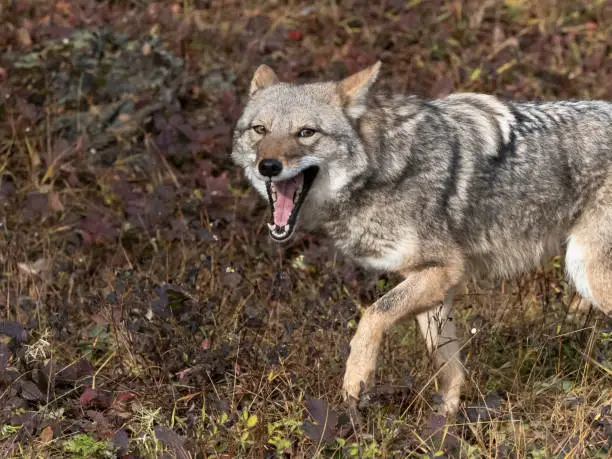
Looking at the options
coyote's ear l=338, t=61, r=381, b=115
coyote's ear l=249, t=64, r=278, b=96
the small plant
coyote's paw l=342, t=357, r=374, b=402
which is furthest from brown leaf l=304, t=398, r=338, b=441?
coyote's ear l=249, t=64, r=278, b=96

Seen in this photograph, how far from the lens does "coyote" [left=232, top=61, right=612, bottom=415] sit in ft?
15.4

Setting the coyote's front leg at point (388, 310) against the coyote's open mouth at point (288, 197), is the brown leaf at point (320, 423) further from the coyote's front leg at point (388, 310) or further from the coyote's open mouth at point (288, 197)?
the coyote's open mouth at point (288, 197)

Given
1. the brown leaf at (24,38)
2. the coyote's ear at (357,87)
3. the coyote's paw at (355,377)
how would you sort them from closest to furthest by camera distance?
1. the coyote's paw at (355,377)
2. the coyote's ear at (357,87)
3. the brown leaf at (24,38)

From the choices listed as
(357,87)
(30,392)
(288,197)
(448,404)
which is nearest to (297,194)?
(288,197)

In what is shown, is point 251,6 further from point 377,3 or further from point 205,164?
point 205,164

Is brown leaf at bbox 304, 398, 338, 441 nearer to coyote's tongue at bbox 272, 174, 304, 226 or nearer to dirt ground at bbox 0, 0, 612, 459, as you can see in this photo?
dirt ground at bbox 0, 0, 612, 459

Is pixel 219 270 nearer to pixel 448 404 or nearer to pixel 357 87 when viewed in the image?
pixel 357 87

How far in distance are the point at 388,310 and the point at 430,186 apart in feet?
2.38

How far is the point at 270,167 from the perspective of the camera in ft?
14.7

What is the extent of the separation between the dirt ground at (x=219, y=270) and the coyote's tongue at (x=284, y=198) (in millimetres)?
535

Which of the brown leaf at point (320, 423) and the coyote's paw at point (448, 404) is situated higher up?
the brown leaf at point (320, 423)

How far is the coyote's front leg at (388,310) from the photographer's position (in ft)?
14.5

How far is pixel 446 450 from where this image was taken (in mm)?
4102

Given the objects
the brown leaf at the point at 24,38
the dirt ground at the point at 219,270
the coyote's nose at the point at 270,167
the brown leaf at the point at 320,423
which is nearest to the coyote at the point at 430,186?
the coyote's nose at the point at 270,167
